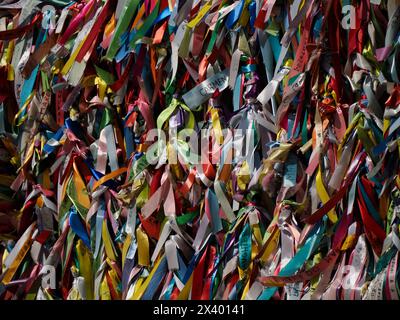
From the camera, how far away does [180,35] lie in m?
1.39

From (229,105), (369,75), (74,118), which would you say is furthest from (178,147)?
(369,75)

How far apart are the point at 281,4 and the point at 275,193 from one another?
0.89ft

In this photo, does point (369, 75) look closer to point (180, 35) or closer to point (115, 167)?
point (180, 35)

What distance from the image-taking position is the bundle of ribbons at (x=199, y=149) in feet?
4.04

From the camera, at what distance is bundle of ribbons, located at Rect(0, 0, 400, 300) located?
1232 mm

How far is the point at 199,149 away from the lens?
4.55 ft

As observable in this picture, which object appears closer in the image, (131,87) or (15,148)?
(131,87)

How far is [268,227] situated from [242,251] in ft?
0.17
